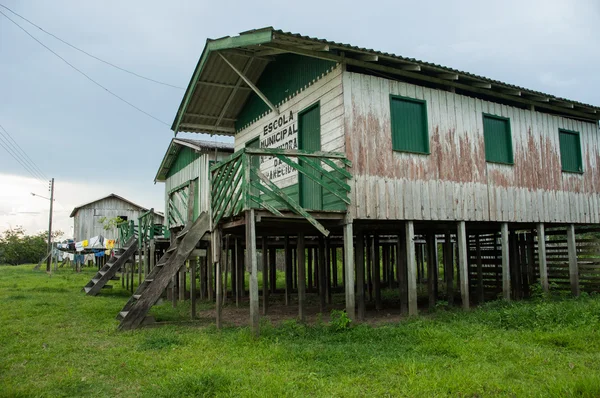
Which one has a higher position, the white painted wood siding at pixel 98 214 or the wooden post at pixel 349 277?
the white painted wood siding at pixel 98 214

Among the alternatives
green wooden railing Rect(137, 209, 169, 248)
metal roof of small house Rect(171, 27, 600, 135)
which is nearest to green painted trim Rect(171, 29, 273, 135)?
metal roof of small house Rect(171, 27, 600, 135)

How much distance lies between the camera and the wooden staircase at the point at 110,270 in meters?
18.2

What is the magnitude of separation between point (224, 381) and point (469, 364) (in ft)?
10.8

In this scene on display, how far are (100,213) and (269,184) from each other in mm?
36099

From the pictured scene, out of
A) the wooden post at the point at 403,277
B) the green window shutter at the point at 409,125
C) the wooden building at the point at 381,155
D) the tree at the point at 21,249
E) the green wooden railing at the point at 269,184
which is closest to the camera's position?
the green wooden railing at the point at 269,184

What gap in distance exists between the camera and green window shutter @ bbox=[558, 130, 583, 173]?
1406 cm

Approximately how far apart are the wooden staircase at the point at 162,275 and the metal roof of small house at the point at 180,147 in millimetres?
8565

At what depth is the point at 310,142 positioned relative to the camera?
454 inches

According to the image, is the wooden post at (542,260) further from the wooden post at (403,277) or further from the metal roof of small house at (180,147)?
the metal roof of small house at (180,147)

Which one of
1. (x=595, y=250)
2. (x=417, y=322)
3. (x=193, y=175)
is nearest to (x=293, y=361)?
(x=417, y=322)

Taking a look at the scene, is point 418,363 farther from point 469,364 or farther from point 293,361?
point 293,361

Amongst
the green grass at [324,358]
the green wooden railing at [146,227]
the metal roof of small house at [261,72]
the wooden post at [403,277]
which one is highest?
the metal roof of small house at [261,72]

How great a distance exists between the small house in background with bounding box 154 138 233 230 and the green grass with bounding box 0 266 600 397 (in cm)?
822

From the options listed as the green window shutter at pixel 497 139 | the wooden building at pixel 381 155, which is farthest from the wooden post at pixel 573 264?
the green window shutter at pixel 497 139
